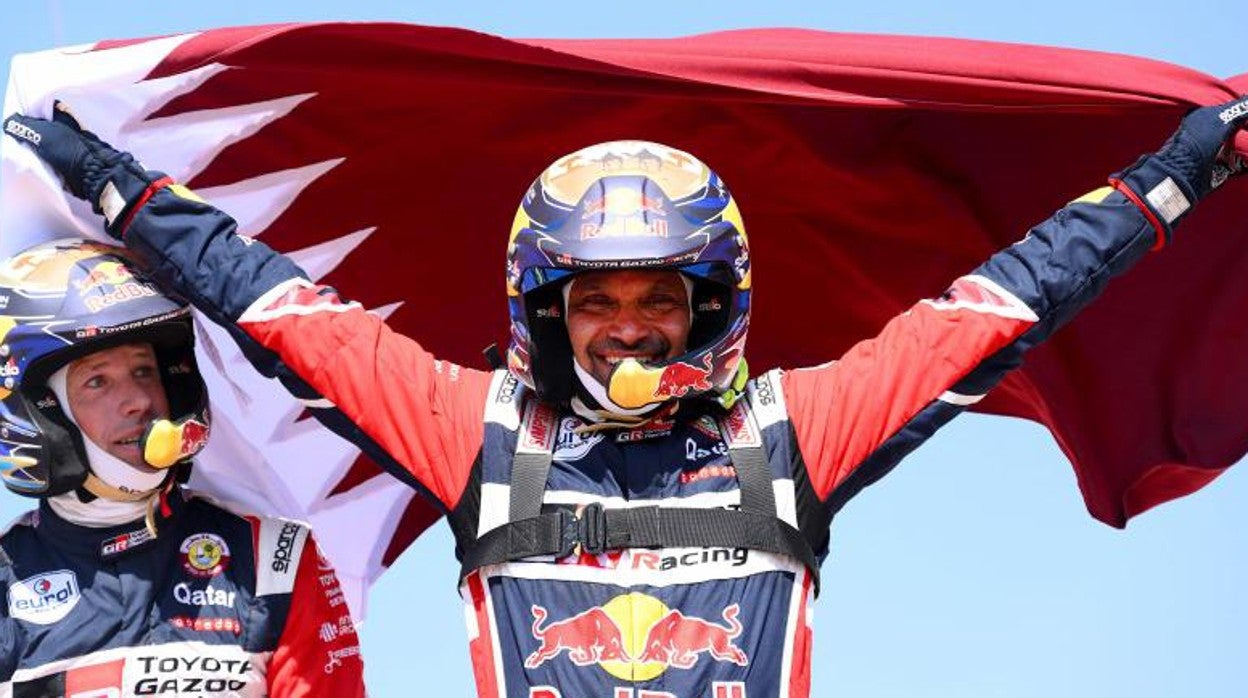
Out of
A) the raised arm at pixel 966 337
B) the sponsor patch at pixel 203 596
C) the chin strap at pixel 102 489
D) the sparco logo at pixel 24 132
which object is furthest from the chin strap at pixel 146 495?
the raised arm at pixel 966 337

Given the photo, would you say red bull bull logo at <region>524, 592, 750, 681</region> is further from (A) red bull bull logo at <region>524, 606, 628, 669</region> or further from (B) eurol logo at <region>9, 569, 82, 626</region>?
(B) eurol logo at <region>9, 569, 82, 626</region>

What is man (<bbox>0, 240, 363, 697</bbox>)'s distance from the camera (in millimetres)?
8141

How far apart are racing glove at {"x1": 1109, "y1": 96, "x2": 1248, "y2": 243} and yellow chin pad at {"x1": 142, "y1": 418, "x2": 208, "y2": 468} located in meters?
3.43

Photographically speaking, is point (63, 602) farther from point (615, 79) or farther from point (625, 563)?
point (615, 79)


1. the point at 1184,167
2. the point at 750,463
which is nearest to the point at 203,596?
the point at 750,463

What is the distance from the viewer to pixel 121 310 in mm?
8359

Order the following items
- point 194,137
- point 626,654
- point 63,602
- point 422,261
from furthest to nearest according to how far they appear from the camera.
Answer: point 422,261 → point 194,137 → point 63,602 → point 626,654

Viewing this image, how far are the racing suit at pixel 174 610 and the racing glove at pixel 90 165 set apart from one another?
1.10 m

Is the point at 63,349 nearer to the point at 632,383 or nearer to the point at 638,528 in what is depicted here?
the point at 632,383

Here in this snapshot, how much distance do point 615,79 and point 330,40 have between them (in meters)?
1.06

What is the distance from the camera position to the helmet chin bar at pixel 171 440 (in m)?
8.20

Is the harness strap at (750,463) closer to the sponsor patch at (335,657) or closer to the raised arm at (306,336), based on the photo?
the raised arm at (306,336)

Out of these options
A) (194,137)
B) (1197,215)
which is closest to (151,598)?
(194,137)

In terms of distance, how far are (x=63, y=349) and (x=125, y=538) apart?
0.73 m
